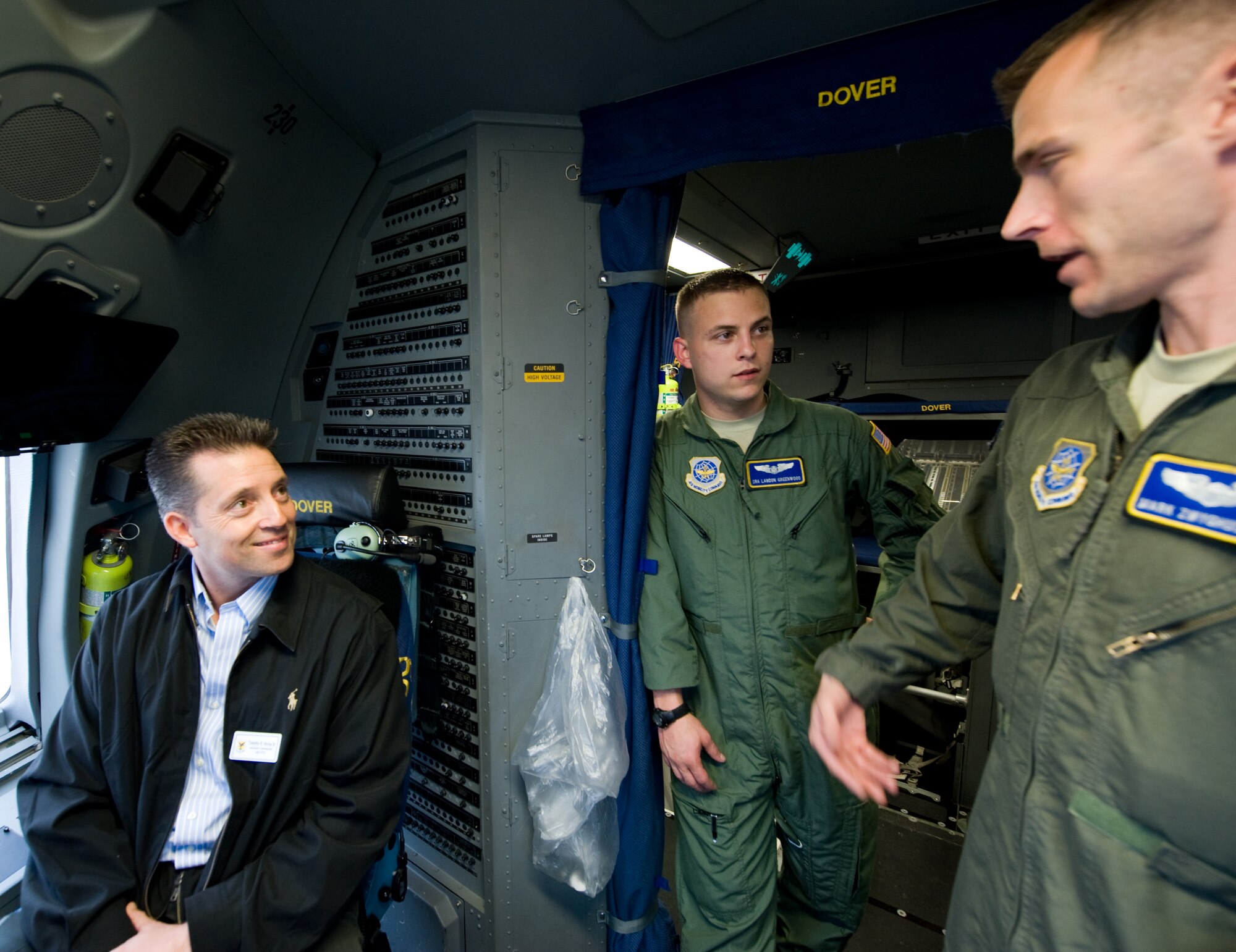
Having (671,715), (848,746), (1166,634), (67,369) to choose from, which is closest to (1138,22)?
(1166,634)

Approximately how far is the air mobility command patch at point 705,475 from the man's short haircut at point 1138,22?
1145 millimetres

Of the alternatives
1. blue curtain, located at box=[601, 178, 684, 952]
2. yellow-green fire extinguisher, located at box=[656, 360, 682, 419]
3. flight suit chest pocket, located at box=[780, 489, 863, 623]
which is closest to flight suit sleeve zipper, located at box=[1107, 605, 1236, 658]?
flight suit chest pocket, located at box=[780, 489, 863, 623]

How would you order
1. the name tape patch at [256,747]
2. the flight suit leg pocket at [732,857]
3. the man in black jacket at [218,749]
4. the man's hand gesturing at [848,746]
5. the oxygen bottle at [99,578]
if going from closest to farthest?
the man's hand gesturing at [848,746]
the man in black jacket at [218,749]
the name tape patch at [256,747]
the flight suit leg pocket at [732,857]
the oxygen bottle at [99,578]

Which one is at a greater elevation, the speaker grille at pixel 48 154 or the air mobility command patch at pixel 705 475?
the speaker grille at pixel 48 154

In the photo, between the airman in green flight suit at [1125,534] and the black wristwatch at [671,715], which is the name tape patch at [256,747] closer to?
the black wristwatch at [671,715]

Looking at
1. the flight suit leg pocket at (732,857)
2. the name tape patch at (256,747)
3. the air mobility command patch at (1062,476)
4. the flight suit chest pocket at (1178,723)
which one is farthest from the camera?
the flight suit leg pocket at (732,857)

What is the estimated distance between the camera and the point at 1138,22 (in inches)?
28.4

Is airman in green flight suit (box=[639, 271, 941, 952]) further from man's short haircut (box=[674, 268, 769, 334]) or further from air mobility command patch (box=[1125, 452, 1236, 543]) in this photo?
air mobility command patch (box=[1125, 452, 1236, 543])

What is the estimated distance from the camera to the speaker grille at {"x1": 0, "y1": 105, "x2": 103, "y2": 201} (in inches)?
Result: 53.3

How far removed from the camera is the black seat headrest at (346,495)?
184 cm

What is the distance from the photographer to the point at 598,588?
197cm

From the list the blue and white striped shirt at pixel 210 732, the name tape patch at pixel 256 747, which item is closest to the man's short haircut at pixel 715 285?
the blue and white striped shirt at pixel 210 732

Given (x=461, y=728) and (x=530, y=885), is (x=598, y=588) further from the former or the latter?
(x=530, y=885)

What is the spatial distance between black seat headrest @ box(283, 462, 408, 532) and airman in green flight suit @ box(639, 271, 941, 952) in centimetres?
81
